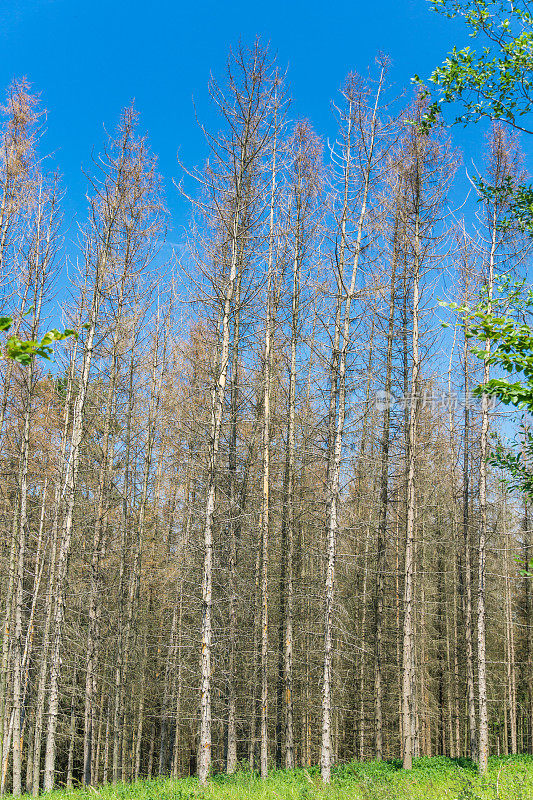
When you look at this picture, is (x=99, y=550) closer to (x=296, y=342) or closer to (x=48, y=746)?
(x=48, y=746)

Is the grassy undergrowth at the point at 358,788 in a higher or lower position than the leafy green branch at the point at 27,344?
lower

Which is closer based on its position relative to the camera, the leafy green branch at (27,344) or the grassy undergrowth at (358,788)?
the leafy green branch at (27,344)

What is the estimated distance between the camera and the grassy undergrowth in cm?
601

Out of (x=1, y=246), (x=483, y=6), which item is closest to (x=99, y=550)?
(x=1, y=246)

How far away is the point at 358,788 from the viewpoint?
6.80 meters

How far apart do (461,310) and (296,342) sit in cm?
1041

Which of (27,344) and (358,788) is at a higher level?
(27,344)

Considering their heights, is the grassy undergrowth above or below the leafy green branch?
below

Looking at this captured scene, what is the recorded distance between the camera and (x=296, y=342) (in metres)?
14.7

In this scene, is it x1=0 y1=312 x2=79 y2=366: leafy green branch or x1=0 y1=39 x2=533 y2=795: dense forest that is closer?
x1=0 y1=312 x2=79 y2=366: leafy green branch

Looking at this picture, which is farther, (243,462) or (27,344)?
(243,462)

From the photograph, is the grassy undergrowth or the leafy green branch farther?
the grassy undergrowth

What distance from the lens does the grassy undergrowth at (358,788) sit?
19.7ft

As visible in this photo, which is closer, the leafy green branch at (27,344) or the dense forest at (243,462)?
the leafy green branch at (27,344)
